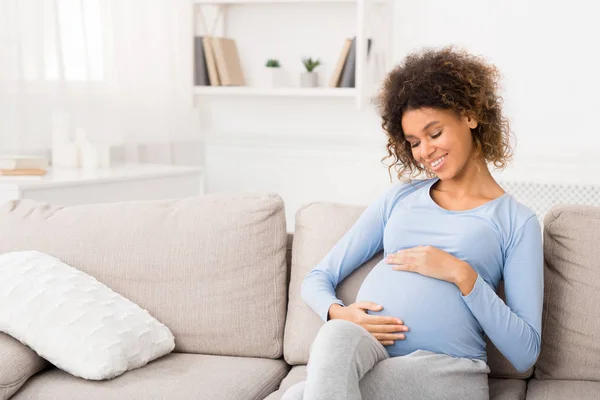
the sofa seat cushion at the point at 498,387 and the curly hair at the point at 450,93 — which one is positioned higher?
the curly hair at the point at 450,93

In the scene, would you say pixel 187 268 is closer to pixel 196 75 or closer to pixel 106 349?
pixel 106 349

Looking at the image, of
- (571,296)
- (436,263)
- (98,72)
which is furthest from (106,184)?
(571,296)

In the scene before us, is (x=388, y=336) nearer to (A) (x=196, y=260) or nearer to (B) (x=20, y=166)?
(A) (x=196, y=260)

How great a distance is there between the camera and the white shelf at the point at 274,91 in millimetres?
3787

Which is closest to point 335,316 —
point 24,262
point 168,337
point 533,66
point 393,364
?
point 393,364

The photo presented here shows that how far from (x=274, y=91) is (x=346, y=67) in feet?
1.15

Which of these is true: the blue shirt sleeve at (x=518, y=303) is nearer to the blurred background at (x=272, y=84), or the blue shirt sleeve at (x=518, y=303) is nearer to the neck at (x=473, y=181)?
the neck at (x=473, y=181)

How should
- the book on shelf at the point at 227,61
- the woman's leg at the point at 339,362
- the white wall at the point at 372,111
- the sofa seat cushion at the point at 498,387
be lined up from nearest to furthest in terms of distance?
the woman's leg at the point at 339,362 < the sofa seat cushion at the point at 498,387 < the white wall at the point at 372,111 < the book on shelf at the point at 227,61

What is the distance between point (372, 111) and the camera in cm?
402

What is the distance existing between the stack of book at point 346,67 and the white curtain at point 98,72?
705mm

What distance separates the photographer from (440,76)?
181 cm

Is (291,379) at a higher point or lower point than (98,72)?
lower

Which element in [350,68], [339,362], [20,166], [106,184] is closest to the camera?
[339,362]

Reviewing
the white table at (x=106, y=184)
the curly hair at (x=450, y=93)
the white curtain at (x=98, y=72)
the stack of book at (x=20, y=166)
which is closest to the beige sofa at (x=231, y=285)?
the curly hair at (x=450, y=93)
